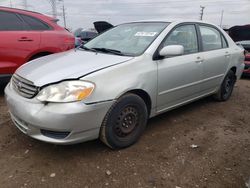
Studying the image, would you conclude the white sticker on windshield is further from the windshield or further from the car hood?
the car hood

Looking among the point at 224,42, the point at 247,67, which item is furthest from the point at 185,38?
the point at 247,67

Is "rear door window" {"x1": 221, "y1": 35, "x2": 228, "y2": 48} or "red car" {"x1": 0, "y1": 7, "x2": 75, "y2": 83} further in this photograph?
"rear door window" {"x1": 221, "y1": 35, "x2": 228, "y2": 48}

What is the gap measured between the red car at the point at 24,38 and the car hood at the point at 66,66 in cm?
156

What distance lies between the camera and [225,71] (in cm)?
471

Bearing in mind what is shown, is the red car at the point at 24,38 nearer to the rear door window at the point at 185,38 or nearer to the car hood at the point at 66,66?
the car hood at the point at 66,66

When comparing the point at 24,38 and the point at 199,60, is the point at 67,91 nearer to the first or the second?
the point at 199,60

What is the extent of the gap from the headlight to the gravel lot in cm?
72

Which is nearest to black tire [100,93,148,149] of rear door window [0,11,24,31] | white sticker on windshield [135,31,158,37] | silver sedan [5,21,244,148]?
silver sedan [5,21,244,148]

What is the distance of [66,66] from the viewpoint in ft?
9.52

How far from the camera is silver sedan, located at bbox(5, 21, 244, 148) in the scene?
8.34 ft

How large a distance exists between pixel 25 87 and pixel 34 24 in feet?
8.88

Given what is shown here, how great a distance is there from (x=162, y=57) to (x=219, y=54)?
1.63 meters

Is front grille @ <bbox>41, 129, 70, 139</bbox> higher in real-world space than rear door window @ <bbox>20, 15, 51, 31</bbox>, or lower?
lower

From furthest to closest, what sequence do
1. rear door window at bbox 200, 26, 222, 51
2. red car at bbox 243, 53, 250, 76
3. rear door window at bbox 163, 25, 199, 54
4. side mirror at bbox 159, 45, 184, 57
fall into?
red car at bbox 243, 53, 250, 76
rear door window at bbox 200, 26, 222, 51
rear door window at bbox 163, 25, 199, 54
side mirror at bbox 159, 45, 184, 57
